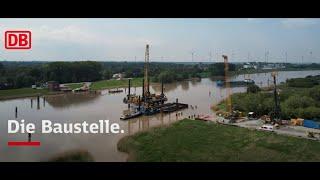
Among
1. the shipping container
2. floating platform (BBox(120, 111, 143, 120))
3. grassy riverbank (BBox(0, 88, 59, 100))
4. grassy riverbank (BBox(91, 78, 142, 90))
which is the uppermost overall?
grassy riverbank (BBox(91, 78, 142, 90))

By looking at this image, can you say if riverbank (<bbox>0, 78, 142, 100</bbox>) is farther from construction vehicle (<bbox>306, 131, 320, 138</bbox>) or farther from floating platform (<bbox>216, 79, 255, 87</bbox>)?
construction vehicle (<bbox>306, 131, 320, 138</bbox>)

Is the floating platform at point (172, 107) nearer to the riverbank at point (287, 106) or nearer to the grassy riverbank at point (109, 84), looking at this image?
the riverbank at point (287, 106)

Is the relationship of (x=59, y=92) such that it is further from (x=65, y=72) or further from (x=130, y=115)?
(x=130, y=115)

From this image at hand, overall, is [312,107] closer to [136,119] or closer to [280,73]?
[136,119]

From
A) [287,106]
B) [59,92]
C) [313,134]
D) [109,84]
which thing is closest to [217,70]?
[109,84]

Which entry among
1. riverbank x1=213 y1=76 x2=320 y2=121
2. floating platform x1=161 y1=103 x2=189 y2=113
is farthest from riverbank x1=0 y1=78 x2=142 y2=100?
riverbank x1=213 y1=76 x2=320 y2=121

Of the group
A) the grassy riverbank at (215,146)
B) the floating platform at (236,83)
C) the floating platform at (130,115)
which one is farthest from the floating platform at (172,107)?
the floating platform at (236,83)
